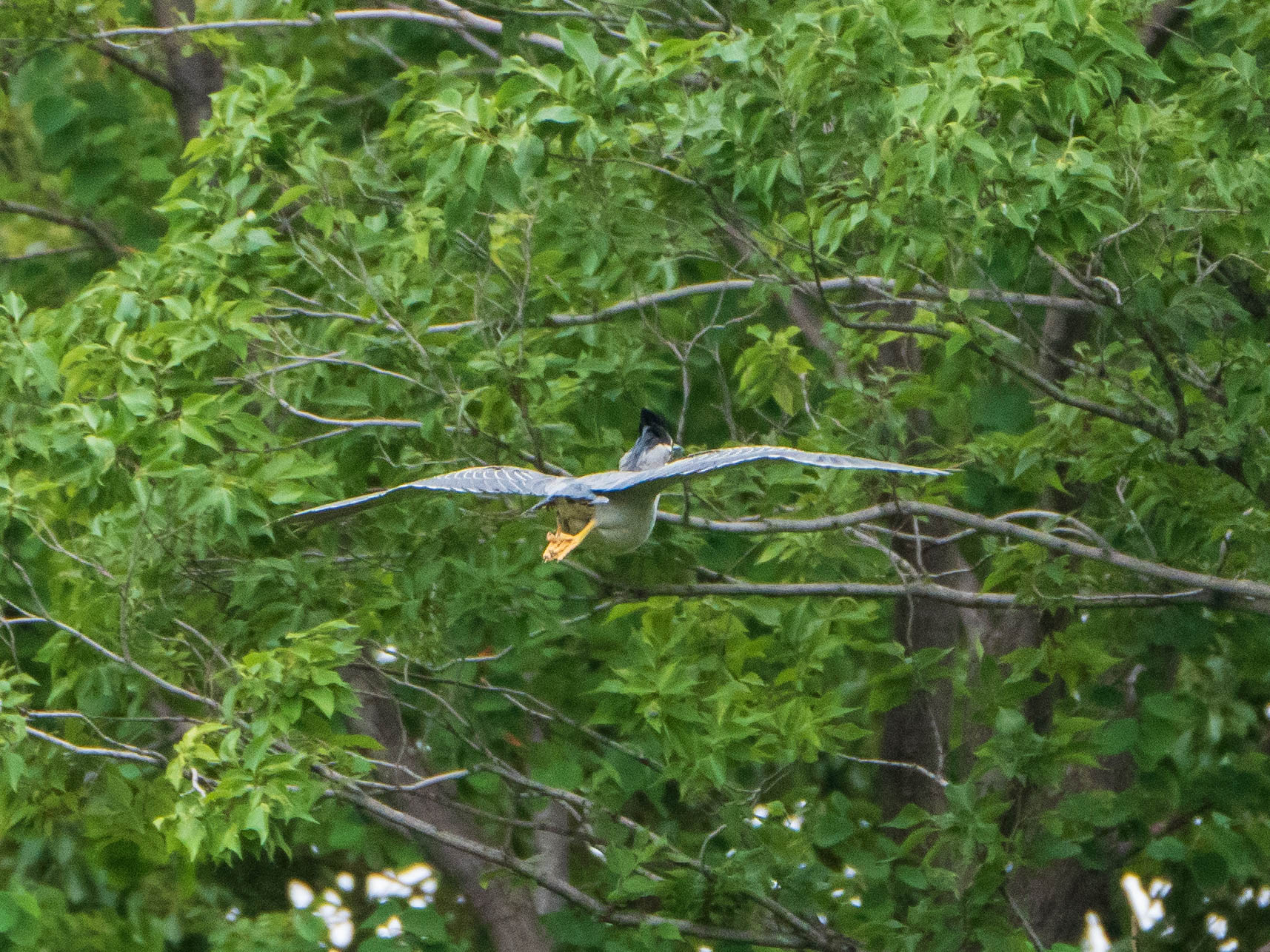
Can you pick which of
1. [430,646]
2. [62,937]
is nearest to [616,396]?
[430,646]

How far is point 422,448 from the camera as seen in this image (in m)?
6.07

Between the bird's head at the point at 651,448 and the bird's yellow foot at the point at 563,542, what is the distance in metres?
0.29

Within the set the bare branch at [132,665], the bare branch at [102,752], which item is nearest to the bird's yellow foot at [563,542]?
the bare branch at [132,665]

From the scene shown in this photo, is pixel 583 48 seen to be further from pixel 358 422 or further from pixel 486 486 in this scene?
pixel 358 422

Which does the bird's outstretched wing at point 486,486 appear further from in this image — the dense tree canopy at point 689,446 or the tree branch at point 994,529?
the tree branch at point 994,529

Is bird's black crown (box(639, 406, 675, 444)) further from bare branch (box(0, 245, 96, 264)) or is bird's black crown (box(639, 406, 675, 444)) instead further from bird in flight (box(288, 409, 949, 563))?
bare branch (box(0, 245, 96, 264))

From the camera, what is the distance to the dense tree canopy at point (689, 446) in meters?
5.13

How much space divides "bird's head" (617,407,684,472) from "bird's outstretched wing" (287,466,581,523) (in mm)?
250

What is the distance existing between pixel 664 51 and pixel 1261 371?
212 cm

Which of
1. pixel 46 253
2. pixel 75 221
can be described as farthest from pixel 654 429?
pixel 46 253

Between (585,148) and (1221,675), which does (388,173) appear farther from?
(1221,675)

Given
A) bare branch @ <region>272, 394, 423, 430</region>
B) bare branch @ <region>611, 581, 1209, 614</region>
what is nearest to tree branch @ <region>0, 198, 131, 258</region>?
bare branch @ <region>272, 394, 423, 430</region>

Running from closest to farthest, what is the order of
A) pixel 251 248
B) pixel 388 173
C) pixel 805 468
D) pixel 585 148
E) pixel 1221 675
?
1. pixel 585 148
2. pixel 251 248
3. pixel 805 468
4. pixel 388 173
5. pixel 1221 675

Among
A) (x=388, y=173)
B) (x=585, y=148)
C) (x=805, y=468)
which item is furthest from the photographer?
(x=388, y=173)
